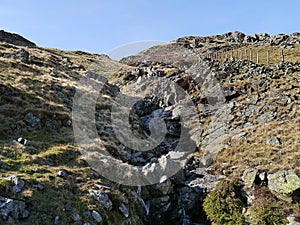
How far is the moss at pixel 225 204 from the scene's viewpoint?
57.2 feet

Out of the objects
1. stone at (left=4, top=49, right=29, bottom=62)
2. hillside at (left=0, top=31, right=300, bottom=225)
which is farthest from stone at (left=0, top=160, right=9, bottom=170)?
stone at (left=4, top=49, right=29, bottom=62)

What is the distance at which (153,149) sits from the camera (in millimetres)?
27859

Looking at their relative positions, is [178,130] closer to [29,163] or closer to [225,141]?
[225,141]

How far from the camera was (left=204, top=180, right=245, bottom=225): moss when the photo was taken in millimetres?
17422

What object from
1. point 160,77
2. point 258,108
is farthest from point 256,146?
point 160,77

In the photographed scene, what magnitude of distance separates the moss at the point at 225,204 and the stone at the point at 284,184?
2.16 metres

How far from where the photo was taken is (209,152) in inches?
1019

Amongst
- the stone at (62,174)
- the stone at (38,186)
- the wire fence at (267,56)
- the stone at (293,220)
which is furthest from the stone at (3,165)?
the wire fence at (267,56)

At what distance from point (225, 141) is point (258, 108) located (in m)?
5.56

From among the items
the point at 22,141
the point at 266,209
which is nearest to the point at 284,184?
the point at 266,209

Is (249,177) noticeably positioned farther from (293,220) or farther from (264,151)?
(293,220)

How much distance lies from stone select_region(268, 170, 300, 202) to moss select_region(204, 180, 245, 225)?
2163 millimetres

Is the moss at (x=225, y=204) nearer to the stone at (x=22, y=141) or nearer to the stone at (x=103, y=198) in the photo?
the stone at (x=103, y=198)

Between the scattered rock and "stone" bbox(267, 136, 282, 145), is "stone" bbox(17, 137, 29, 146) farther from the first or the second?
"stone" bbox(267, 136, 282, 145)
